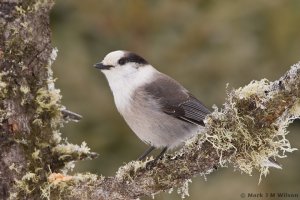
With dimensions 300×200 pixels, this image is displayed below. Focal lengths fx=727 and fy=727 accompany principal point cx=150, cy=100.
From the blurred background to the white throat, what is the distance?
8.09 feet

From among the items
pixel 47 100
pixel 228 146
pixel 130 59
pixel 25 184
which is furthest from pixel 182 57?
pixel 228 146

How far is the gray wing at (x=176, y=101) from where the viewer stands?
4.73 meters

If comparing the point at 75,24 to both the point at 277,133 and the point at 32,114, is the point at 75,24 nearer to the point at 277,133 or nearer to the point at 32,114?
the point at 32,114

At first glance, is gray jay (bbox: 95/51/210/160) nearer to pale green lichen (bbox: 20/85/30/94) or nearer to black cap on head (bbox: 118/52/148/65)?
black cap on head (bbox: 118/52/148/65)

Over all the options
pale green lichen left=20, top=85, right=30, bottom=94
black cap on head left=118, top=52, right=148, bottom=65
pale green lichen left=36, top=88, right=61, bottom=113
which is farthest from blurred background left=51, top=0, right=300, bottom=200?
pale green lichen left=20, top=85, right=30, bottom=94

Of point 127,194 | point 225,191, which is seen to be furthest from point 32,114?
point 225,191

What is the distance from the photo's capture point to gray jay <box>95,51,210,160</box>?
15.3ft

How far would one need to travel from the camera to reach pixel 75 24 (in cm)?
859

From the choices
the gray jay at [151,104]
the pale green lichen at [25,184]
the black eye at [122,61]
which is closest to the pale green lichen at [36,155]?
the pale green lichen at [25,184]

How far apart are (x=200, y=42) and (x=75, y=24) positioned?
1.69 metres

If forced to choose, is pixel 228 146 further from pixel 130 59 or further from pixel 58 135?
pixel 130 59

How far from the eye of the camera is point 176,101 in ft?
16.1

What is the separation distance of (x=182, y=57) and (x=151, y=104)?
3.02 m

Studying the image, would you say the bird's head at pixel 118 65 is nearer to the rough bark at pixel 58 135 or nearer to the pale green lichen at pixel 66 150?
the rough bark at pixel 58 135
